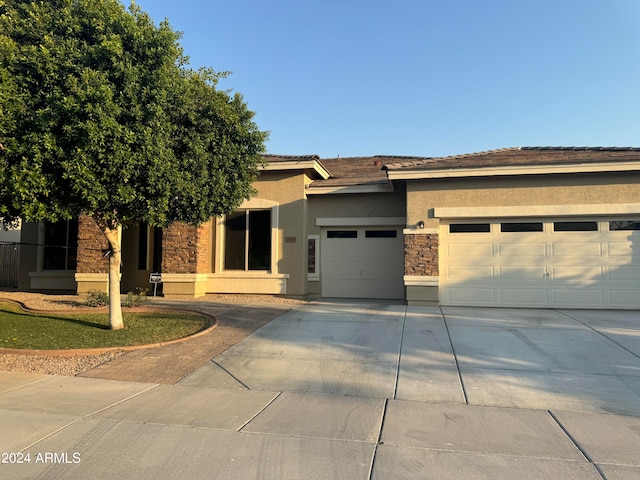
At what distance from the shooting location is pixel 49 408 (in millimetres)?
4770

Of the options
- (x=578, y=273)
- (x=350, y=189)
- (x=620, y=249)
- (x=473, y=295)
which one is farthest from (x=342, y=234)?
(x=620, y=249)

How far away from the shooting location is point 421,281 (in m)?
11.9

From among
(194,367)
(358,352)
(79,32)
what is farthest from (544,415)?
(79,32)

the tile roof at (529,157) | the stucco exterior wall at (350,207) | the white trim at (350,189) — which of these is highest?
the tile roof at (529,157)

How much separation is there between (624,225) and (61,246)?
17893mm

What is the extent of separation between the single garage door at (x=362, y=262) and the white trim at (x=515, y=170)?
2.17m

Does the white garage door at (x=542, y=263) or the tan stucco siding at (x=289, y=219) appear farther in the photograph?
the tan stucco siding at (x=289, y=219)

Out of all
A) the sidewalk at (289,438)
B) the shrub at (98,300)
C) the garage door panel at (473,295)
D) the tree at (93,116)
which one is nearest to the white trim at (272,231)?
the shrub at (98,300)

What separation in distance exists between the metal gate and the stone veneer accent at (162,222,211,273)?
968 centimetres

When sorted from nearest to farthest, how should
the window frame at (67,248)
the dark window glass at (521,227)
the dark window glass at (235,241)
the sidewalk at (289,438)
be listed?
the sidewalk at (289,438), the dark window glass at (521,227), the dark window glass at (235,241), the window frame at (67,248)

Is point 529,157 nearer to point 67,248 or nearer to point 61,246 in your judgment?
point 67,248

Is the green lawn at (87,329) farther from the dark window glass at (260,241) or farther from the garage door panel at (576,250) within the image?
the garage door panel at (576,250)

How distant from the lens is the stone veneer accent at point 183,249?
13.6 m

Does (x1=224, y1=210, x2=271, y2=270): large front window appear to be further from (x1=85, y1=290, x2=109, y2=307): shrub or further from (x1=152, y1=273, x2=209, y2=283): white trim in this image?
(x1=85, y1=290, x2=109, y2=307): shrub
